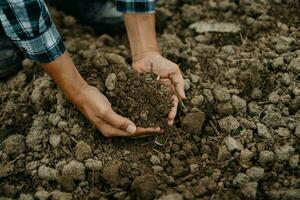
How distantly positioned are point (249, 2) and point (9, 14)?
3.75 ft

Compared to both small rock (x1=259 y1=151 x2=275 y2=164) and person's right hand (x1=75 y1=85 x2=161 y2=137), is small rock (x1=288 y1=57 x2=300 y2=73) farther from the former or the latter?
person's right hand (x1=75 y1=85 x2=161 y2=137)

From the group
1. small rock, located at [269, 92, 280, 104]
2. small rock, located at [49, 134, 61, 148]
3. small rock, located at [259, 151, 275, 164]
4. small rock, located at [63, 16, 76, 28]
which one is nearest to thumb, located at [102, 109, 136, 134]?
small rock, located at [49, 134, 61, 148]

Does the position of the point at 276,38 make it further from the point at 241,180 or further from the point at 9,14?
the point at 9,14

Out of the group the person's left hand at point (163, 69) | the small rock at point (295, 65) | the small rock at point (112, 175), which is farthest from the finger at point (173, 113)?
the small rock at point (295, 65)

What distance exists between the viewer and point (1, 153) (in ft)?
5.29

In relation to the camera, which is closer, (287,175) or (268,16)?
(287,175)

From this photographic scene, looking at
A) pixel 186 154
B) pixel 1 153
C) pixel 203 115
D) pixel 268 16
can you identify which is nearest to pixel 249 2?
pixel 268 16

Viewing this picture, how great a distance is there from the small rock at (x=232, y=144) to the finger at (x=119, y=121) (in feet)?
1.09

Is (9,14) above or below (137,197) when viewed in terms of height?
above

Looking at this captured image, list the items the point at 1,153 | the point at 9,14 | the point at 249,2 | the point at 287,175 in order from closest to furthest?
the point at 9,14 < the point at 287,175 < the point at 1,153 < the point at 249,2

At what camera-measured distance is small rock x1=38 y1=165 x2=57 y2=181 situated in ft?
5.01

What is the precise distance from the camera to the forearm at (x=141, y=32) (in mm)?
1792

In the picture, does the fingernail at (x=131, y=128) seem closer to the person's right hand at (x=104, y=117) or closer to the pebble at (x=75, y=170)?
the person's right hand at (x=104, y=117)

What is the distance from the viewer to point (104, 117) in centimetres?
151
